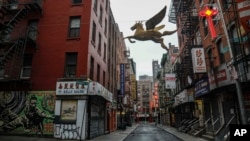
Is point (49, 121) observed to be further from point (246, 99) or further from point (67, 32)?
point (246, 99)

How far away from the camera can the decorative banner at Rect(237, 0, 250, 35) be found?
12.6m

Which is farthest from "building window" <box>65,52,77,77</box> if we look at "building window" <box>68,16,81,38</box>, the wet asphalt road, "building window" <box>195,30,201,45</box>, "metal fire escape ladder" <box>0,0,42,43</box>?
"building window" <box>195,30,201,45</box>

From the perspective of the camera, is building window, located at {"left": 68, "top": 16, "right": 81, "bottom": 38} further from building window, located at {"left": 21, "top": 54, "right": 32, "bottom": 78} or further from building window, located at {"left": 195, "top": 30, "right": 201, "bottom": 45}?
building window, located at {"left": 195, "top": 30, "right": 201, "bottom": 45}

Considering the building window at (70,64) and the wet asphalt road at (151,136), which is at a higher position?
the building window at (70,64)

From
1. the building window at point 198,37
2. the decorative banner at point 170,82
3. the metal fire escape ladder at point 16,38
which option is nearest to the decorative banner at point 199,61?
the building window at point 198,37

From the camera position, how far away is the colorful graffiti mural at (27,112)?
17.5 metres

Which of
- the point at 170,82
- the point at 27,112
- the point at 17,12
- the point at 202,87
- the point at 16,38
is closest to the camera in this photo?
the point at 27,112

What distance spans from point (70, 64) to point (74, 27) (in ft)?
11.9

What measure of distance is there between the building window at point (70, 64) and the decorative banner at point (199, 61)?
414 inches

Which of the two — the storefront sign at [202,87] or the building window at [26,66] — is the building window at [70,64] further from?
the storefront sign at [202,87]

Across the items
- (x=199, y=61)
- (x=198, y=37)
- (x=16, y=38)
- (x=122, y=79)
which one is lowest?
(x=199, y=61)

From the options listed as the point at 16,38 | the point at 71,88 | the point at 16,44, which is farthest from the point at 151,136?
the point at 16,38

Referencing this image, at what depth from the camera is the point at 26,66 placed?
1927 cm

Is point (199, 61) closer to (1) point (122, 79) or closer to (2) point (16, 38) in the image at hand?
(2) point (16, 38)
